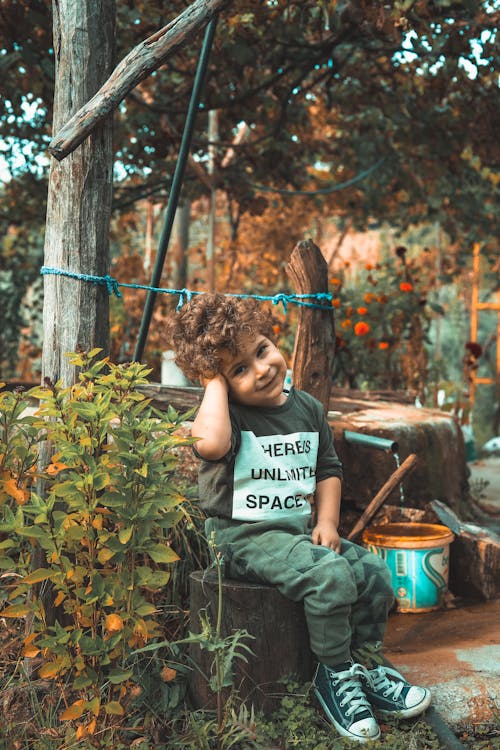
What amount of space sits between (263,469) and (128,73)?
1.31 meters

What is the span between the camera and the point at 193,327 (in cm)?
255

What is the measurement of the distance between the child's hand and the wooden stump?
0.24 m

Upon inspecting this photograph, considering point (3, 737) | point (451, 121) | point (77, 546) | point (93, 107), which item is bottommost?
point (3, 737)

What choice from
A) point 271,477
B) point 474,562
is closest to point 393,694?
point 271,477

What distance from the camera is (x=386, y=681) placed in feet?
8.09

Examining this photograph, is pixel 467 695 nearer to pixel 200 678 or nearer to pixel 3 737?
pixel 200 678

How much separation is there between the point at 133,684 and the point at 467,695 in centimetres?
102

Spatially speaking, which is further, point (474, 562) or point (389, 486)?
point (474, 562)

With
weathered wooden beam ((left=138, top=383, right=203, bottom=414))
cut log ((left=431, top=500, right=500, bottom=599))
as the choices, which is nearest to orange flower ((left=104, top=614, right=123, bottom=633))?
weathered wooden beam ((left=138, top=383, right=203, bottom=414))

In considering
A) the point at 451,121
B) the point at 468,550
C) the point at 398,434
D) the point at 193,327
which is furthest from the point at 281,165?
the point at 193,327

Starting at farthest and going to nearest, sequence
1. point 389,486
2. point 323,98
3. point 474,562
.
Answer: point 323,98, point 474,562, point 389,486

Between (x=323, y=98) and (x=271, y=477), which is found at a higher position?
(x=323, y=98)

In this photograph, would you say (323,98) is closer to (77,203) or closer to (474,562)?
(474,562)

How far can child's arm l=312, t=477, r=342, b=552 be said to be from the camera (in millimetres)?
2582
